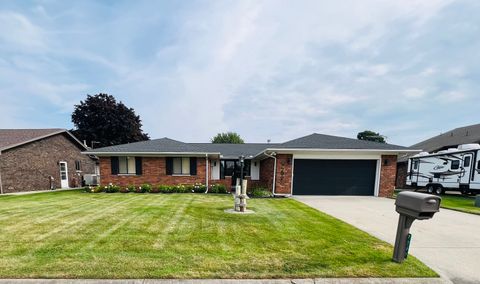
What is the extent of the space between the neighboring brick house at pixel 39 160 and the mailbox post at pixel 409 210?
1940 cm

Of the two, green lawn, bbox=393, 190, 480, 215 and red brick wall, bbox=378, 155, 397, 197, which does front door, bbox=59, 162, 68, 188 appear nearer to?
red brick wall, bbox=378, 155, 397, 197

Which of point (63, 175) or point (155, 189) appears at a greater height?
point (155, 189)

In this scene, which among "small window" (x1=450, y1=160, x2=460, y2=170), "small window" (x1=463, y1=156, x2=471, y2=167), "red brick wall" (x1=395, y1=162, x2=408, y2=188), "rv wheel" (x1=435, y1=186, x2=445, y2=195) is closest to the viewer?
"small window" (x1=463, y1=156, x2=471, y2=167)

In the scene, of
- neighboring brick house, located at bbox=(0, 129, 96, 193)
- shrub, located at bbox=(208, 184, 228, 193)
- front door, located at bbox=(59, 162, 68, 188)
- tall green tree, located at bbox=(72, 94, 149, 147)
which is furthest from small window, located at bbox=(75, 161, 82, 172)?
shrub, located at bbox=(208, 184, 228, 193)

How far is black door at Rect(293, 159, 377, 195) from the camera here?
1196 centimetres

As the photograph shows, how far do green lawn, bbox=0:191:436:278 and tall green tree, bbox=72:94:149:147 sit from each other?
2525cm

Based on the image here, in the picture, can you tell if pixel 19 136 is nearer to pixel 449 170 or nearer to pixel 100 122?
pixel 100 122

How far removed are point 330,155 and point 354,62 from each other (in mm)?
4975

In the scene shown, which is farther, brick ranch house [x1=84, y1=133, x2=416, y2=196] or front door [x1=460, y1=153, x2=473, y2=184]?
front door [x1=460, y1=153, x2=473, y2=184]

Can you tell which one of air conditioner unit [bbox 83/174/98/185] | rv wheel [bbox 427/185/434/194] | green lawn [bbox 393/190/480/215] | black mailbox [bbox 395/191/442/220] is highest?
black mailbox [bbox 395/191/442/220]

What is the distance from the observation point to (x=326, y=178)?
472 inches

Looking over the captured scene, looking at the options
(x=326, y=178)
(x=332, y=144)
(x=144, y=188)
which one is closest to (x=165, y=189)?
(x=144, y=188)

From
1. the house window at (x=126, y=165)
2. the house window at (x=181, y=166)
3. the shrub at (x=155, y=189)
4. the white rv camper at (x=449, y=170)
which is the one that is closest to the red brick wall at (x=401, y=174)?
the white rv camper at (x=449, y=170)

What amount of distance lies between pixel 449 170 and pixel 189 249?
62.2 ft
